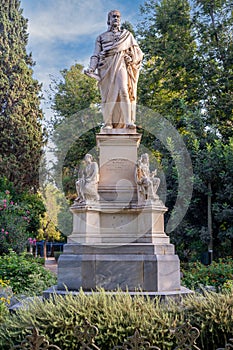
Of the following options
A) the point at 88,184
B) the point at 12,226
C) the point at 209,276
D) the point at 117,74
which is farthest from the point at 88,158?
the point at 12,226

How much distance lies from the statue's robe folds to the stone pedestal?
0.50 metres

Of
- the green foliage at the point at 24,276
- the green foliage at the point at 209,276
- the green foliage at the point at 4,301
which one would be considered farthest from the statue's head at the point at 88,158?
the green foliage at the point at 209,276

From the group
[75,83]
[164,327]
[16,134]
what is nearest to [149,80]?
[75,83]

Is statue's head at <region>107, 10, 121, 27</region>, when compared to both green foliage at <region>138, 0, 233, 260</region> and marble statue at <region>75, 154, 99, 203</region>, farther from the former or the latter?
green foliage at <region>138, 0, 233, 260</region>

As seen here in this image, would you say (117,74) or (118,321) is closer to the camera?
(118,321)

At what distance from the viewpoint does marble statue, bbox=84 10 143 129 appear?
9.16 meters

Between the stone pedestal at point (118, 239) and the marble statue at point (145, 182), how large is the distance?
14 cm

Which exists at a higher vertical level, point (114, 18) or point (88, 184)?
point (114, 18)

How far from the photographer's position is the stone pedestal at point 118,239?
7.50m

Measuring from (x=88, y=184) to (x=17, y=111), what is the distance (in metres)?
17.8

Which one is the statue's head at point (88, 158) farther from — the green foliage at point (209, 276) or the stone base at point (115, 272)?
the green foliage at point (209, 276)

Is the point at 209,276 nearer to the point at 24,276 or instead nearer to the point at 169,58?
the point at 24,276

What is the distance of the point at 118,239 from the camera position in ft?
27.0

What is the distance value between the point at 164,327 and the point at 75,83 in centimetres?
2342
